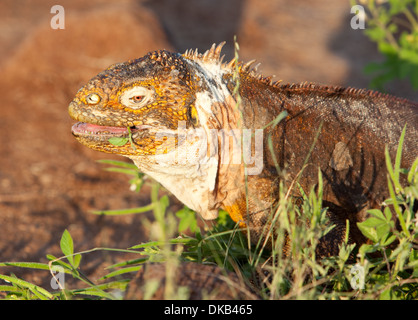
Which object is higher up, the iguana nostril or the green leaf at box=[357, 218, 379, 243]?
the iguana nostril

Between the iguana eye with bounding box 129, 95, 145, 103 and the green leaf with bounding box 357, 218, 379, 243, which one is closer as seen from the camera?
the green leaf with bounding box 357, 218, 379, 243

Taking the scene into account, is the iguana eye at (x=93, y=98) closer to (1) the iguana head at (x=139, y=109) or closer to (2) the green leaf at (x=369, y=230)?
(1) the iguana head at (x=139, y=109)

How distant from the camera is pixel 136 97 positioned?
268cm

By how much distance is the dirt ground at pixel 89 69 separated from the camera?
473cm

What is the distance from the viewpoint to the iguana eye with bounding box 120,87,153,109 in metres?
2.67

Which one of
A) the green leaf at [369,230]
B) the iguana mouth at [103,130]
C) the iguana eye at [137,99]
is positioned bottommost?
the green leaf at [369,230]

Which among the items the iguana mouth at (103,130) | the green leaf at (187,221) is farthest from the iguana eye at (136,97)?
the green leaf at (187,221)

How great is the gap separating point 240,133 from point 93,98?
0.78 m

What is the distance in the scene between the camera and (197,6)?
34.5 ft

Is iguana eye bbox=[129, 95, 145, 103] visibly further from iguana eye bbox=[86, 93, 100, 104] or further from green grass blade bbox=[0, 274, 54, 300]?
green grass blade bbox=[0, 274, 54, 300]

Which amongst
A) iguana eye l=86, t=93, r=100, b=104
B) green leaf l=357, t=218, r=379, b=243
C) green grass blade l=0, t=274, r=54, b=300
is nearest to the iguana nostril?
iguana eye l=86, t=93, r=100, b=104

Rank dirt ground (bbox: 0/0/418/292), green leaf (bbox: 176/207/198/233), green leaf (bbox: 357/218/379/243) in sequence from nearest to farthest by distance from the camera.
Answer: green leaf (bbox: 357/218/379/243), green leaf (bbox: 176/207/198/233), dirt ground (bbox: 0/0/418/292)
